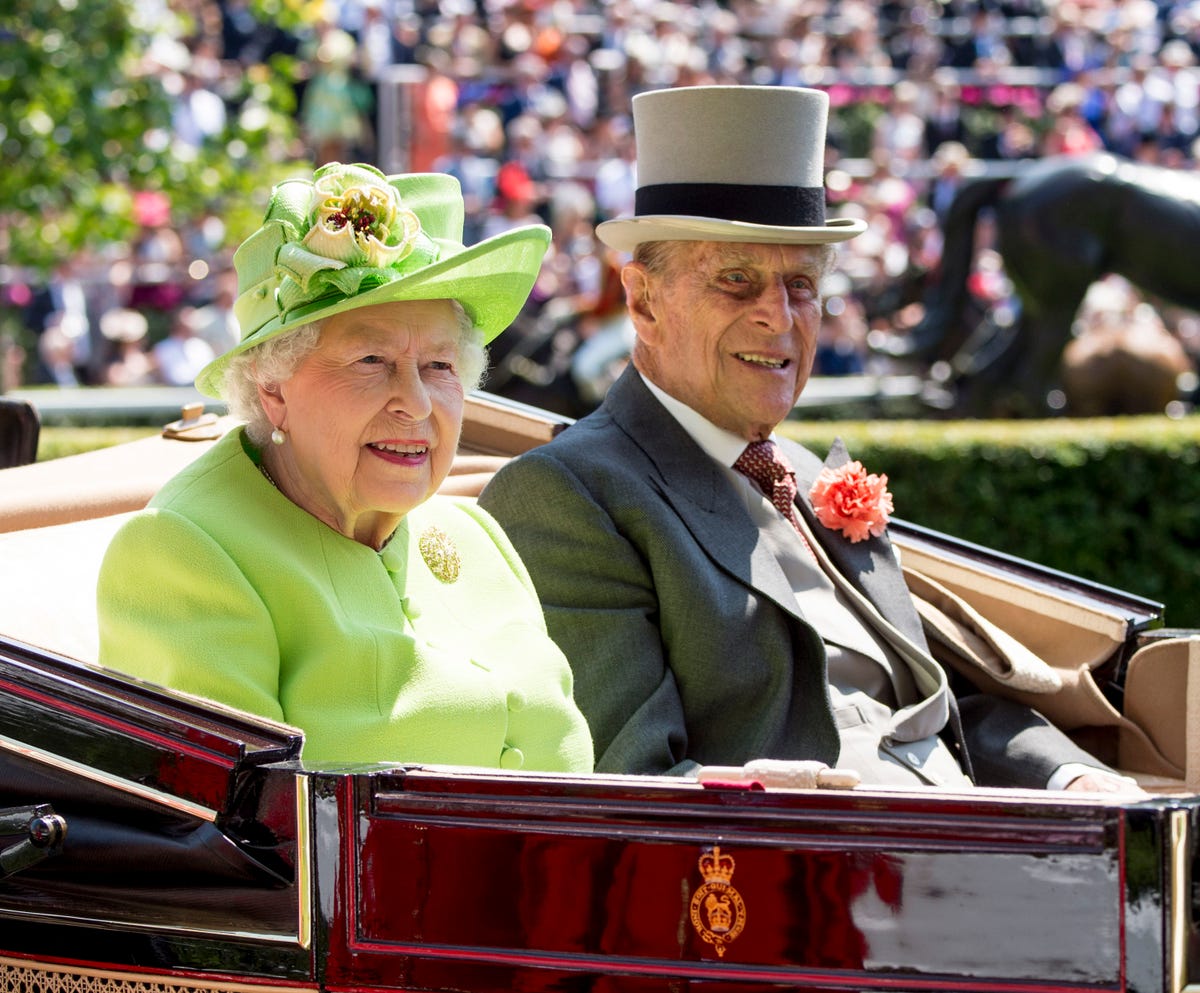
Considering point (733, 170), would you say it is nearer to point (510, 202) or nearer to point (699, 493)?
point (699, 493)

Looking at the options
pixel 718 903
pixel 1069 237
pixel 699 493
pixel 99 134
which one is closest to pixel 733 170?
pixel 699 493

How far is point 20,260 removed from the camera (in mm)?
9258

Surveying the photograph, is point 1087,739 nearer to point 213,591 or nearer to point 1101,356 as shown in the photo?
point 213,591

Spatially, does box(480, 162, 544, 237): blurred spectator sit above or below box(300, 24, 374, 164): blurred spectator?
below

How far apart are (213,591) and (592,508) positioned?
2.97 ft

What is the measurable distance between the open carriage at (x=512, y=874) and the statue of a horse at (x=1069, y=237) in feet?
32.8

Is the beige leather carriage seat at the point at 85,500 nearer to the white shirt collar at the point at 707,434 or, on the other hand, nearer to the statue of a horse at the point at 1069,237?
the white shirt collar at the point at 707,434

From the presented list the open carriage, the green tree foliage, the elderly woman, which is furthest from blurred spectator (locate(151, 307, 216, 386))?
the open carriage

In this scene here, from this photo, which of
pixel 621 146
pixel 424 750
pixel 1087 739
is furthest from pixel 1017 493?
pixel 621 146

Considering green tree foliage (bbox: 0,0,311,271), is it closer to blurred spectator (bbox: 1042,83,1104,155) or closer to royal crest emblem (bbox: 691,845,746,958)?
blurred spectator (bbox: 1042,83,1104,155)

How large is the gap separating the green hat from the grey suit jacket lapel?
2.17 ft

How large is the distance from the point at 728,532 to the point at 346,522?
0.83m

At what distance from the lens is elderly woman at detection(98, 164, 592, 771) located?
2123mm

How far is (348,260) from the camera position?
226 centimetres
